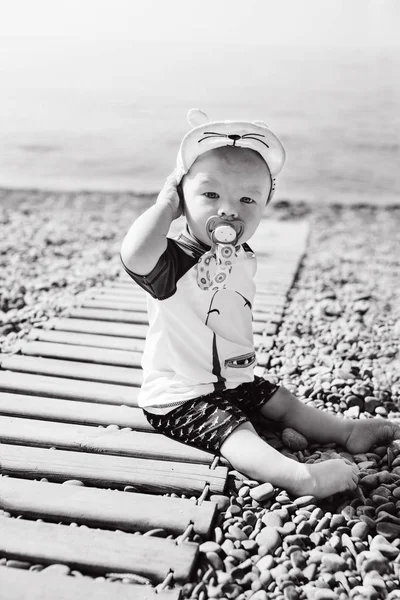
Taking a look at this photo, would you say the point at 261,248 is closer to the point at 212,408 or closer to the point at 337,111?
the point at 212,408

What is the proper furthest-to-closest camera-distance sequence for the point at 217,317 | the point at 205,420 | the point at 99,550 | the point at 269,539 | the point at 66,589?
the point at 217,317 → the point at 205,420 → the point at 269,539 → the point at 99,550 → the point at 66,589

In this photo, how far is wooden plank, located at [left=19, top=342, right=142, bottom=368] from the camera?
10.1 feet

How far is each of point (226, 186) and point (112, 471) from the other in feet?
3.60

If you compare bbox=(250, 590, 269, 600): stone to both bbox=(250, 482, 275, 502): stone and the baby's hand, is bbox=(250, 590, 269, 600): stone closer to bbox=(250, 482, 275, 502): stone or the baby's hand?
bbox=(250, 482, 275, 502): stone

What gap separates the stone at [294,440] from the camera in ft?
7.92

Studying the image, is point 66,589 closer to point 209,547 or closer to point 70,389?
point 209,547

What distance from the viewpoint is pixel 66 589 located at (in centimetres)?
161

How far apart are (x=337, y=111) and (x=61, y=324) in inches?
683

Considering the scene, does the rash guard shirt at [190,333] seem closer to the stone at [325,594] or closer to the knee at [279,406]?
the knee at [279,406]

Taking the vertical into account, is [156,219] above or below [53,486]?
above

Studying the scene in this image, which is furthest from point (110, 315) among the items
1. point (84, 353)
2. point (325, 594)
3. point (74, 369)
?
point (325, 594)

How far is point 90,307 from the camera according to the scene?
3869 mm

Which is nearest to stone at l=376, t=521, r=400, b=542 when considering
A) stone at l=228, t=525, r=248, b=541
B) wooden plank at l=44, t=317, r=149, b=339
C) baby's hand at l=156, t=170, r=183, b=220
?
stone at l=228, t=525, r=248, b=541

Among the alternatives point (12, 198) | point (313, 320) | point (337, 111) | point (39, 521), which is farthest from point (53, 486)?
point (337, 111)
